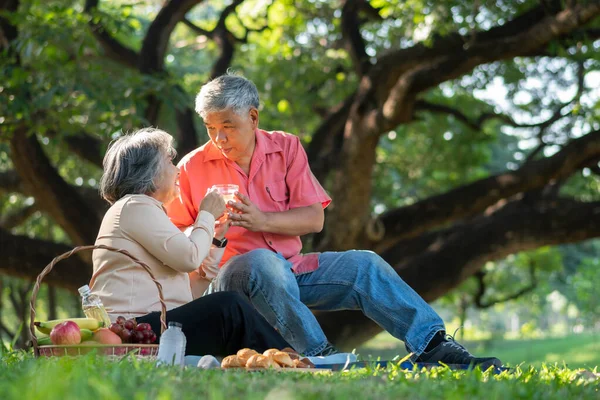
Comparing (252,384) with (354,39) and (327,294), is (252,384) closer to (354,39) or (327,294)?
(327,294)

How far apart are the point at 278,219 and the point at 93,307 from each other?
1185 mm

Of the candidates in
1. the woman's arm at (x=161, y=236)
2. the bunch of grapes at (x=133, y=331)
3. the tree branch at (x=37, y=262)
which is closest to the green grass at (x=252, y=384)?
the bunch of grapes at (x=133, y=331)

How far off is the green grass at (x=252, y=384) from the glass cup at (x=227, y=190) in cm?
130

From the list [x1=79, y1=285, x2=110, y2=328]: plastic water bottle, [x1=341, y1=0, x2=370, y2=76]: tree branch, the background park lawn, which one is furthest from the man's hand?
[x1=341, y1=0, x2=370, y2=76]: tree branch

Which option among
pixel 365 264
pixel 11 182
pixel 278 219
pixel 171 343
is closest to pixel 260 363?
pixel 171 343

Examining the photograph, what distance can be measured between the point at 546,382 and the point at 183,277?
1.87m

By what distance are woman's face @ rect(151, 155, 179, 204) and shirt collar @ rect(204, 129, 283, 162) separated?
574 mm

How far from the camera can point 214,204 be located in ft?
14.5

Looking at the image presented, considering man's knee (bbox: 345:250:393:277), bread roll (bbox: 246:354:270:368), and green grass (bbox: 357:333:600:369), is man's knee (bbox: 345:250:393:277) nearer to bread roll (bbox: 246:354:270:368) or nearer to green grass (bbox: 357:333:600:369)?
bread roll (bbox: 246:354:270:368)

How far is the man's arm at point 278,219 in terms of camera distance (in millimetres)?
4605

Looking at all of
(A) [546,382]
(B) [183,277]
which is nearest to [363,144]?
(B) [183,277]

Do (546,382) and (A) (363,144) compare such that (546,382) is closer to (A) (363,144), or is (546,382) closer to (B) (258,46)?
(A) (363,144)

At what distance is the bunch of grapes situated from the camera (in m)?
3.82

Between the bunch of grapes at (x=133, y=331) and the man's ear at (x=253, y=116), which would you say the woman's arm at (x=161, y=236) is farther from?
the man's ear at (x=253, y=116)
